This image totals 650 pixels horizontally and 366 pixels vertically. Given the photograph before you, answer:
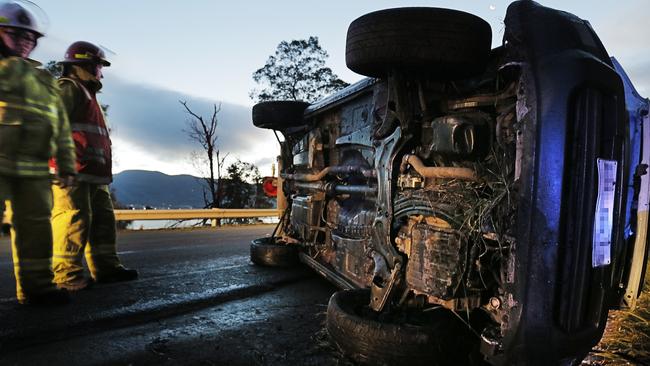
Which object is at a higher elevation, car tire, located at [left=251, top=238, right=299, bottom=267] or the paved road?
car tire, located at [left=251, top=238, right=299, bottom=267]

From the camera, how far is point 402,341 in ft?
5.99

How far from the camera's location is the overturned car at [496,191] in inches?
58.6

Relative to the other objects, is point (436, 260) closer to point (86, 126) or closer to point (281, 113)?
point (86, 126)

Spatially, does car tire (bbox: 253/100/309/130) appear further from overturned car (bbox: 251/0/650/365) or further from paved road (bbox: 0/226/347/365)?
overturned car (bbox: 251/0/650/365)

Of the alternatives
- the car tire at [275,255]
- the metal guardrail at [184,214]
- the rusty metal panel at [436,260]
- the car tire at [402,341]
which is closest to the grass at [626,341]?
the car tire at [402,341]

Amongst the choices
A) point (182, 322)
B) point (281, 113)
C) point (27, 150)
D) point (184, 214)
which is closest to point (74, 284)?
point (27, 150)

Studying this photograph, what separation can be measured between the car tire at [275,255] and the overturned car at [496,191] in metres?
1.77

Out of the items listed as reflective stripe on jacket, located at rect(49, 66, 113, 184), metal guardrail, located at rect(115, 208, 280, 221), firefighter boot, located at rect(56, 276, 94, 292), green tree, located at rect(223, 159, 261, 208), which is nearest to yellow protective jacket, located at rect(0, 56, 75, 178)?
reflective stripe on jacket, located at rect(49, 66, 113, 184)

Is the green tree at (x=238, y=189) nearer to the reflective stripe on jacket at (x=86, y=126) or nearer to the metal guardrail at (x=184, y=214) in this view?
the metal guardrail at (x=184, y=214)

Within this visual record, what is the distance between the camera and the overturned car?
1.49m

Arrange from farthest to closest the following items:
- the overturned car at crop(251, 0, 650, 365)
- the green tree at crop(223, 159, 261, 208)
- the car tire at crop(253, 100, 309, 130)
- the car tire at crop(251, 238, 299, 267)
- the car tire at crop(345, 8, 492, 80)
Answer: the green tree at crop(223, 159, 261, 208)
the car tire at crop(253, 100, 309, 130)
the car tire at crop(251, 238, 299, 267)
the car tire at crop(345, 8, 492, 80)
the overturned car at crop(251, 0, 650, 365)

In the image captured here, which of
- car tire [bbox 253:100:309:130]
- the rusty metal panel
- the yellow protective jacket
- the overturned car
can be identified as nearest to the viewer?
the overturned car

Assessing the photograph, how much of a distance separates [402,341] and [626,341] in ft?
4.64

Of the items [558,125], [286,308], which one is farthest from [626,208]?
[286,308]
